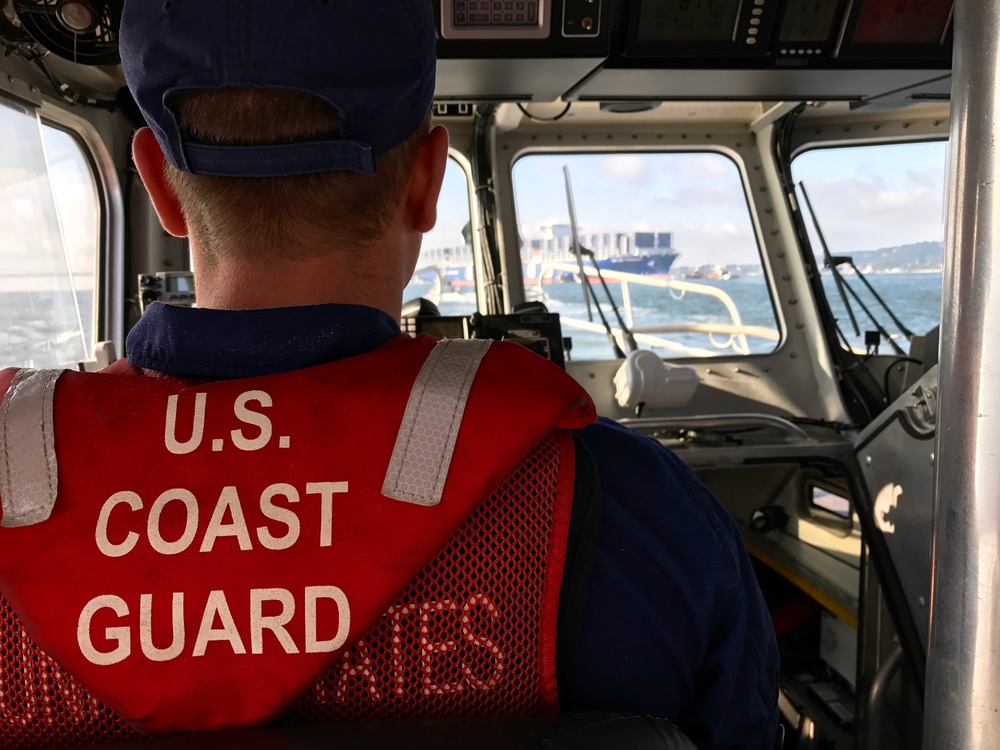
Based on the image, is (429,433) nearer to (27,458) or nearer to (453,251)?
(27,458)

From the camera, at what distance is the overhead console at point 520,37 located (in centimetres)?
207

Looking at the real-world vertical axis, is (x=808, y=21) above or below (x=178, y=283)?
above

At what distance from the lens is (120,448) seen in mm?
754

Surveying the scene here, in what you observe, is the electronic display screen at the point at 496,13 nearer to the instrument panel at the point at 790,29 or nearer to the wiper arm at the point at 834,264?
the instrument panel at the point at 790,29

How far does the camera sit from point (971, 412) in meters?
0.55

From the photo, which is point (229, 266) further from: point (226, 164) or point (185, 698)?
point (185, 698)

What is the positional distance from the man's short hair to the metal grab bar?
2.12 m

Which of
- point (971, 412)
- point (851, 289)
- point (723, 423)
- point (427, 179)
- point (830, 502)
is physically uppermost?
point (427, 179)

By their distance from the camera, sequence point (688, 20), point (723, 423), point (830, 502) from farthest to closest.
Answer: point (830, 502) → point (723, 423) → point (688, 20)

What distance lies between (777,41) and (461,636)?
2.14 metres

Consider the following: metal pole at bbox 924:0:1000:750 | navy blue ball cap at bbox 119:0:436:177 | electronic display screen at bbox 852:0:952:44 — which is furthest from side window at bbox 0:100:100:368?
metal pole at bbox 924:0:1000:750

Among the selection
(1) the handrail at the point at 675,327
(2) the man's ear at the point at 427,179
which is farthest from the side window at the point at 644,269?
(2) the man's ear at the point at 427,179

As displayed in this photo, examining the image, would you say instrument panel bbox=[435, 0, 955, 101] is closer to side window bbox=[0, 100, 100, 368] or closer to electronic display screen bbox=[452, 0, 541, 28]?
electronic display screen bbox=[452, 0, 541, 28]

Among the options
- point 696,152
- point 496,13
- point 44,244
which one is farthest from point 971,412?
point 696,152
